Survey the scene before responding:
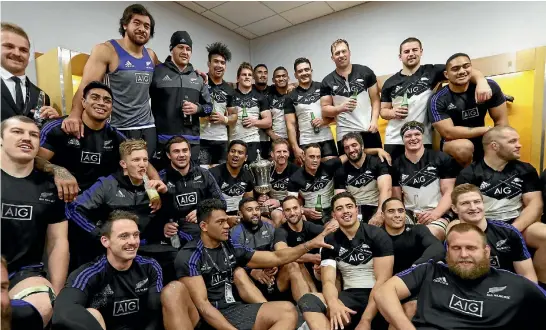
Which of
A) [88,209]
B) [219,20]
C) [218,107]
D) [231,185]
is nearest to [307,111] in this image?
[218,107]

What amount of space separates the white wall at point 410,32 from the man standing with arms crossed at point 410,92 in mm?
2359

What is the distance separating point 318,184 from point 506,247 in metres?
1.95

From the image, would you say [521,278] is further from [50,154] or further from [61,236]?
[50,154]

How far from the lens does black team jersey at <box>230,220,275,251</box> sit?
145 inches

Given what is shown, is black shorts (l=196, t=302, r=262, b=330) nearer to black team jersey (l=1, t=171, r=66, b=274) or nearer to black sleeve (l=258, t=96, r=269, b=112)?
black team jersey (l=1, t=171, r=66, b=274)

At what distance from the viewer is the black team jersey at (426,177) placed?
364 centimetres

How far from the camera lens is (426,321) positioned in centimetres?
243

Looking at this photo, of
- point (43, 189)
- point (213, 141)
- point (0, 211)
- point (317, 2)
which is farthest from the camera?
point (317, 2)

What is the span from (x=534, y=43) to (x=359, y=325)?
202 inches

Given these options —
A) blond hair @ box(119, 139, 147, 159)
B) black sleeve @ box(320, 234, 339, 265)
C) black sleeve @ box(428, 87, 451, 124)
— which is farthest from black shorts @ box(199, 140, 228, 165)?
black sleeve @ box(428, 87, 451, 124)

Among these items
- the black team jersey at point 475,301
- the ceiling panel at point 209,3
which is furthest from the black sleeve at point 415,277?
the ceiling panel at point 209,3

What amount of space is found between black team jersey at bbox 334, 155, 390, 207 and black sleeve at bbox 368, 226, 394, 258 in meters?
0.96

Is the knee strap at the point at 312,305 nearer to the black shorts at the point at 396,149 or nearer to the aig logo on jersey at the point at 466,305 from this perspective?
the aig logo on jersey at the point at 466,305

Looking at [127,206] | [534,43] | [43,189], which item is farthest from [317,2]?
[43,189]
